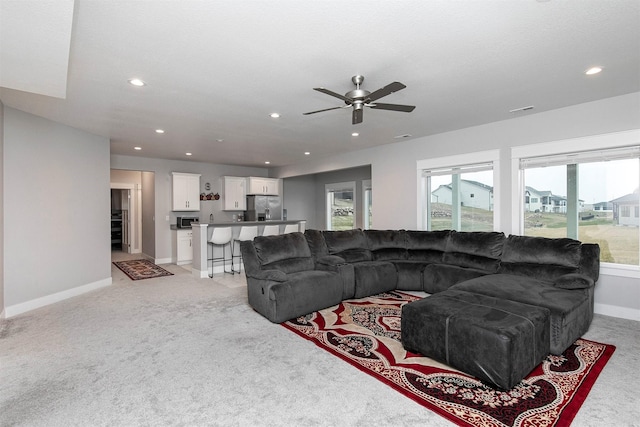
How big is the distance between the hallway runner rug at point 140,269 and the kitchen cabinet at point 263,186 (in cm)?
316

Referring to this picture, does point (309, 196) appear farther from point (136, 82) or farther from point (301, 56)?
point (301, 56)

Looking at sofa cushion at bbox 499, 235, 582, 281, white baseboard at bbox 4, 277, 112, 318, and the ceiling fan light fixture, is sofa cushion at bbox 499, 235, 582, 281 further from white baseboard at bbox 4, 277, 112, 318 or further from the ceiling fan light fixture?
white baseboard at bbox 4, 277, 112, 318

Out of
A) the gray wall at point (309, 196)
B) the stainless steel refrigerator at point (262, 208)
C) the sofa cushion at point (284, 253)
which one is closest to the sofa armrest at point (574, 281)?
the sofa cushion at point (284, 253)

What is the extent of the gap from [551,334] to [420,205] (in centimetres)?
318

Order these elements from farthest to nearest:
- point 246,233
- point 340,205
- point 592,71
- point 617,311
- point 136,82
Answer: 1. point 340,205
2. point 246,233
3. point 617,311
4. point 136,82
5. point 592,71

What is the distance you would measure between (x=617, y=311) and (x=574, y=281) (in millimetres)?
1181

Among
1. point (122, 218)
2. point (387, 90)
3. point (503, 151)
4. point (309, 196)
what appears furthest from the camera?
point (309, 196)

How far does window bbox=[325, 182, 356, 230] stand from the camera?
30.8 feet

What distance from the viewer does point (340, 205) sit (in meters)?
9.91

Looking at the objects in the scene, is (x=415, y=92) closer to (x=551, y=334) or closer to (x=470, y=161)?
(x=470, y=161)

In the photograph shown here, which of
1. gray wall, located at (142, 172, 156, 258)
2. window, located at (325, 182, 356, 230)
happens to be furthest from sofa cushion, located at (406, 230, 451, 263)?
gray wall, located at (142, 172, 156, 258)

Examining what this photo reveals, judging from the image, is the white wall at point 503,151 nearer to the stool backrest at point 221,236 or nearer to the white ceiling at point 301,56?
the white ceiling at point 301,56

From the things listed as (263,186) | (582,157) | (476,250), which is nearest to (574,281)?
(476,250)

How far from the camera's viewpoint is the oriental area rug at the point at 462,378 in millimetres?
2031
